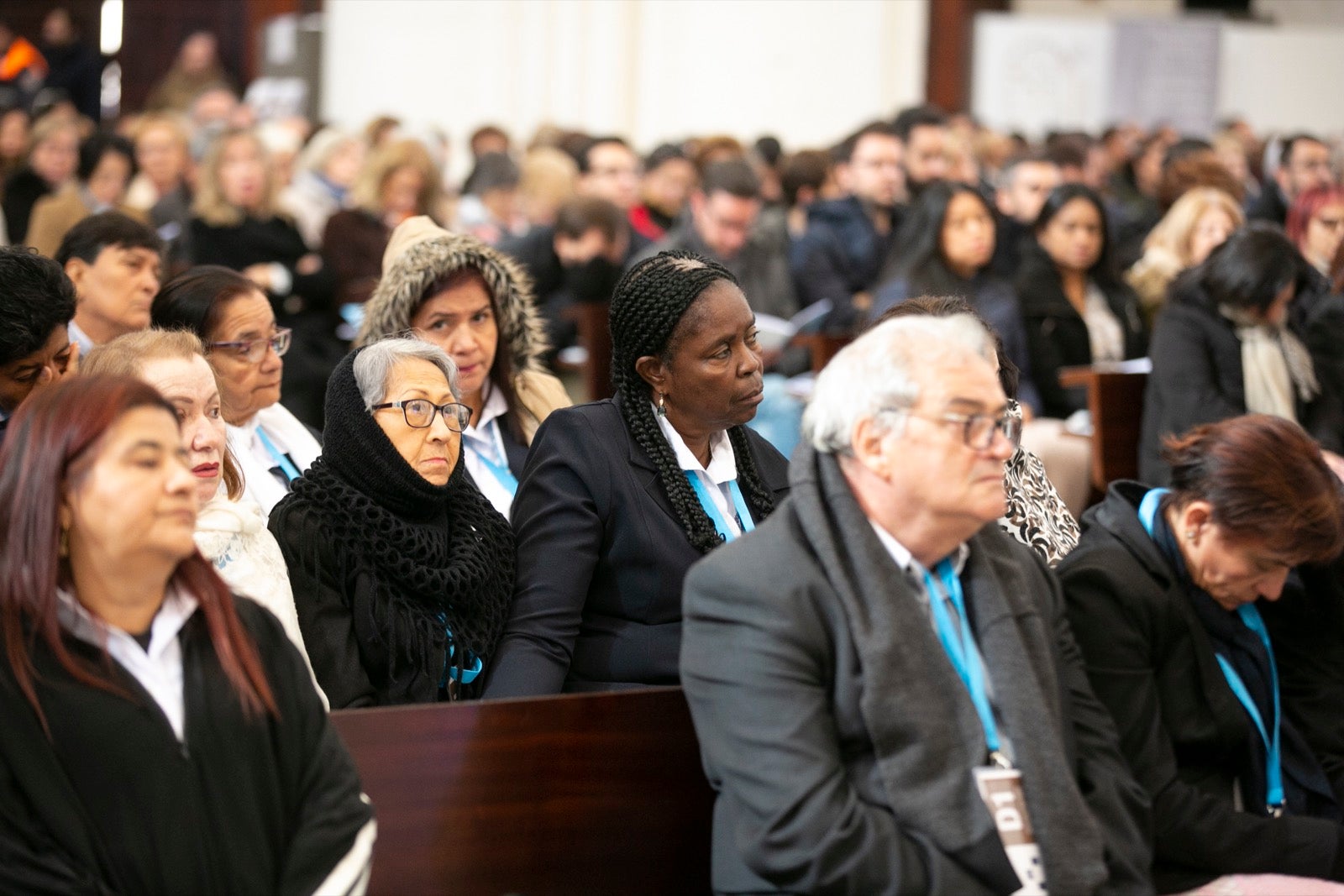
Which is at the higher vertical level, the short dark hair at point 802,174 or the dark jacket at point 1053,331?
the short dark hair at point 802,174

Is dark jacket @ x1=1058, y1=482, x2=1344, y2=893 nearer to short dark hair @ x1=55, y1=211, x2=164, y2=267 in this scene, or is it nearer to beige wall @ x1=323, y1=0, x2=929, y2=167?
short dark hair @ x1=55, y1=211, x2=164, y2=267

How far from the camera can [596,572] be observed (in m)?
3.24

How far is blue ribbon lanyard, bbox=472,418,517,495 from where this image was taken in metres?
3.90

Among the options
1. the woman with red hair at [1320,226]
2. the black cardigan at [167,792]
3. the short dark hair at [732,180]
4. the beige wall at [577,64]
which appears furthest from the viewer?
the beige wall at [577,64]

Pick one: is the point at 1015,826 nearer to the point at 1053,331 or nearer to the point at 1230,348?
the point at 1230,348

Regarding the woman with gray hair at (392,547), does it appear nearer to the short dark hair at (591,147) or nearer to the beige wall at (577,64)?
the short dark hair at (591,147)

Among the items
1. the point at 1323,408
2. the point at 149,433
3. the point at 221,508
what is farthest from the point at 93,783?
the point at 1323,408

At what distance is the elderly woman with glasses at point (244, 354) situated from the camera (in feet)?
12.3

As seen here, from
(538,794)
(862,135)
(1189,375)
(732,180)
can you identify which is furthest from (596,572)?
(862,135)

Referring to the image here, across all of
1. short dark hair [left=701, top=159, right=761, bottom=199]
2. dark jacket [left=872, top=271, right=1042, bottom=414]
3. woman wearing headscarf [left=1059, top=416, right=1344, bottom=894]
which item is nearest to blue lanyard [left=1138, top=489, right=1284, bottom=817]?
woman wearing headscarf [left=1059, top=416, right=1344, bottom=894]

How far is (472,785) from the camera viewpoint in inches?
99.5

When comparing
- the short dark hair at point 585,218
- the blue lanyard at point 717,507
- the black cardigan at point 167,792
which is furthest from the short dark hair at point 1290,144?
the black cardigan at point 167,792

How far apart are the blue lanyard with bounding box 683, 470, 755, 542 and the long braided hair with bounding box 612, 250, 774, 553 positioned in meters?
0.03

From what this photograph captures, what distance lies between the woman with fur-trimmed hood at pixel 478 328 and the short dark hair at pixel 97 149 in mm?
4620
